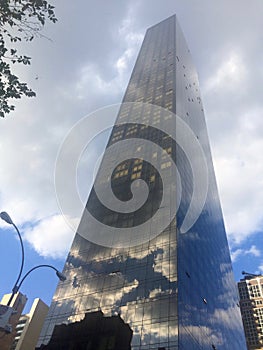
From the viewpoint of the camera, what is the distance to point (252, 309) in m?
125

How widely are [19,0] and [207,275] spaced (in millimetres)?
64827

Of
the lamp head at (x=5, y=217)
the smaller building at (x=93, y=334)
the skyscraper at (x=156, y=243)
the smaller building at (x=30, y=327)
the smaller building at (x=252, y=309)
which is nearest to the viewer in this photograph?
the lamp head at (x=5, y=217)

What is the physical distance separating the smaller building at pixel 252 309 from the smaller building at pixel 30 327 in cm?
7896

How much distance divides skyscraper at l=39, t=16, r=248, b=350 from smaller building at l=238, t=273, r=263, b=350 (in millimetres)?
39162

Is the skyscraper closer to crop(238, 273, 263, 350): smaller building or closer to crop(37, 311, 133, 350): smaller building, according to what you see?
crop(37, 311, 133, 350): smaller building

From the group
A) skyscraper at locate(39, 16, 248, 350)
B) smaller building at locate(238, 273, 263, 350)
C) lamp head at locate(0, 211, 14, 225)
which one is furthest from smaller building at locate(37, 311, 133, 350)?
smaller building at locate(238, 273, 263, 350)

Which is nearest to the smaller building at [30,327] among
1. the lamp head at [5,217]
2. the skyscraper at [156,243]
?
the skyscraper at [156,243]

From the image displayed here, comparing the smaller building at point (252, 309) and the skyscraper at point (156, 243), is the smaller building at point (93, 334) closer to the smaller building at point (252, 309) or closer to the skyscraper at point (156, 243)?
the skyscraper at point (156, 243)

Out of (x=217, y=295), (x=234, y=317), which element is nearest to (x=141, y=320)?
(x=217, y=295)

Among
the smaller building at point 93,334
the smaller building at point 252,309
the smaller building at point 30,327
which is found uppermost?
the smaller building at point 252,309

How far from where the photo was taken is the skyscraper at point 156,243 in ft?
154

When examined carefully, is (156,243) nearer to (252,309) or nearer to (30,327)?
(30,327)

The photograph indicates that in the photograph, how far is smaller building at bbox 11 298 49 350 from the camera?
8512 cm

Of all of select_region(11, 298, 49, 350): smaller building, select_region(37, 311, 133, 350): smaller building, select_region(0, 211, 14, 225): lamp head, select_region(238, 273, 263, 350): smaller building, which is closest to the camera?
select_region(0, 211, 14, 225): lamp head
